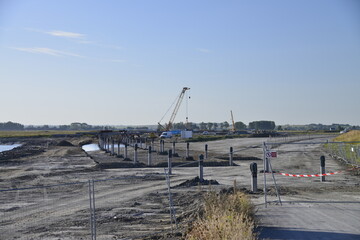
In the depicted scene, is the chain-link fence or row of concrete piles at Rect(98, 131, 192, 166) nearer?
the chain-link fence

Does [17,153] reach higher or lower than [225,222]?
lower

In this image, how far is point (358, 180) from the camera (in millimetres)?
21281

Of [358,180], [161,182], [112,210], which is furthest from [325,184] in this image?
[112,210]

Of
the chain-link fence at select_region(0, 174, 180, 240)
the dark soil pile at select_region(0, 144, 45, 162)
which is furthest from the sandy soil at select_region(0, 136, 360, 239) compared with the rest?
the dark soil pile at select_region(0, 144, 45, 162)

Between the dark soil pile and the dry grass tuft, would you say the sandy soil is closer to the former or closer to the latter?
the dry grass tuft

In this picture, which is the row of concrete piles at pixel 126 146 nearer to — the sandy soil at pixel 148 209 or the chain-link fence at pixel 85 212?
the sandy soil at pixel 148 209

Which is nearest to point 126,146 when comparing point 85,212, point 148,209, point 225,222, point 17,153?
point 148,209

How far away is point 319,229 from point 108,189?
1001cm

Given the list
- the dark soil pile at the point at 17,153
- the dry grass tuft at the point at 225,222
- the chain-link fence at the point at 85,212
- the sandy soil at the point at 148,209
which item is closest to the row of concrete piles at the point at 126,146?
the dark soil pile at the point at 17,153

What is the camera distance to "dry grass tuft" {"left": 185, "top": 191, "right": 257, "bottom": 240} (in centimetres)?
799

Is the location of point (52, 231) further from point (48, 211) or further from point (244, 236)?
point (244, 236)

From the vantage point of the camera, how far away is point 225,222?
8352 mm

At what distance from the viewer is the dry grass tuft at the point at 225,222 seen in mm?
7988

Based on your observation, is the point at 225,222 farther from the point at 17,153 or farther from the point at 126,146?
the point at 17,153
